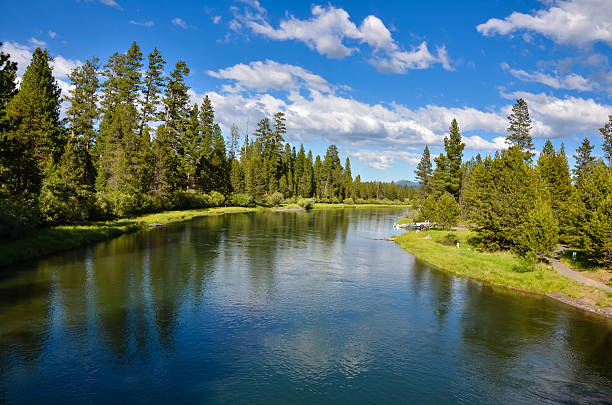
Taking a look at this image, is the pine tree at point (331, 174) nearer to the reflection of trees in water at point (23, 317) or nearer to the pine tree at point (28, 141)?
the pine tree at point (28, 141)

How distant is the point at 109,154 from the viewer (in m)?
64.7

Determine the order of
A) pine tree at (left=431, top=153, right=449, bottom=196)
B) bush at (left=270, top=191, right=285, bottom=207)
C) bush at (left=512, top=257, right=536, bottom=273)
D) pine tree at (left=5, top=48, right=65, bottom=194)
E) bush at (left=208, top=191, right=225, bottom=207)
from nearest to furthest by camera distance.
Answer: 1. bush at (left=512, top=257, right=536, bottom=273)
2. pine tree at (left=5, top=48, right=65, bottom=194)
3. pine tree at (left=431, top=153, right=449, bottom=196)
4. bush at (left=208, top=191, right=225, bottom=207)
5. bush at (left=270, top=191, right=285, bottom=207)

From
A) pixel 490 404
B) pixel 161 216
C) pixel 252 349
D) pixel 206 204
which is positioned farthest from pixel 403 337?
pixel 206 204

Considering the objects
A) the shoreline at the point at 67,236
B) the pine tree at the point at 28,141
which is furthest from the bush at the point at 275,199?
the pine tree at the point at 28,141

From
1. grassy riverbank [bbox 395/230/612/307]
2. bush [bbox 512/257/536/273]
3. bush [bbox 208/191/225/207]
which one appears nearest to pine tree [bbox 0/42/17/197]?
grassy riverbank [bbox 395/230/612/307]

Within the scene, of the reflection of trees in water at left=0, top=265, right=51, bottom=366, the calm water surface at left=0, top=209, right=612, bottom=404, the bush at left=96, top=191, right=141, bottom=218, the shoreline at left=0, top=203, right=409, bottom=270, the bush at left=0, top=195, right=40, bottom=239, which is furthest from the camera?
the bush at left=96, top=191, right=141, bottom=218

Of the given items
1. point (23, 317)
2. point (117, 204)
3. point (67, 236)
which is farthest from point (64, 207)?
point (23, 317)

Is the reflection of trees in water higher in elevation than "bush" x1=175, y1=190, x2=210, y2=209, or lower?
lower

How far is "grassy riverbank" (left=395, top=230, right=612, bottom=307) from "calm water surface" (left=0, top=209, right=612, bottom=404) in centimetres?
213

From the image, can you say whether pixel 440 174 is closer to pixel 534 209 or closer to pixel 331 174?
pixel 534 209

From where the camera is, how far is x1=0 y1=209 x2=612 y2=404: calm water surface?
15.4 meters

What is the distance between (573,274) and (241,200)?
87.7 meters

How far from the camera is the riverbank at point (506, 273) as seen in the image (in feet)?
89.6

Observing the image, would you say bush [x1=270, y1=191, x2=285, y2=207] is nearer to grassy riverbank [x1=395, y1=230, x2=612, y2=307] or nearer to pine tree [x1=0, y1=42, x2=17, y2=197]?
grassy riverbank [x1=395, y1=230, x2=612, y2=307]
